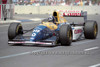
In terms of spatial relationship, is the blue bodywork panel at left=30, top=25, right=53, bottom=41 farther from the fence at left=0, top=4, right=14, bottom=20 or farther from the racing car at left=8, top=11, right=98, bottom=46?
the fence at left=0, top=4, right=14, bottom=20

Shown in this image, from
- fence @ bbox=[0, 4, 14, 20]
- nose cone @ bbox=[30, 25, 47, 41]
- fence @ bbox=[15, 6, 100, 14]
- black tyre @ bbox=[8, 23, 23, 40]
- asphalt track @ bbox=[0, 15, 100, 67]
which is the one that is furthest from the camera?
fence @ bbox=[15, 6, 100, 14]

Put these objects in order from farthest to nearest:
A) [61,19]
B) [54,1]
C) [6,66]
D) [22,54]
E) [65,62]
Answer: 1. [54,1]
2. [61,19]
3. [22,54]
4. [65,62]
5. [6,66]

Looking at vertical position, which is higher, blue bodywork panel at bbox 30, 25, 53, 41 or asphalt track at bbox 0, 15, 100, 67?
blue bodywork panel at bbox 30, 25, 53, 41

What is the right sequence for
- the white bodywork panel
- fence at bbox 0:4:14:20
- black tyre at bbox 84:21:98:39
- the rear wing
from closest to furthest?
the white bodywork panel
black tyre at bbox 84:21:98:39
the rear wing
fence at bbox 0:4:14:20

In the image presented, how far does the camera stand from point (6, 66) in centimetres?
868

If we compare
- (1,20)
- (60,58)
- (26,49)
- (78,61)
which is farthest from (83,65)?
(1,20)

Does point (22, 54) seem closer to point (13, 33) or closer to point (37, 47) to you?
point (37, 47)

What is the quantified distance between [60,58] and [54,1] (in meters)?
55.8

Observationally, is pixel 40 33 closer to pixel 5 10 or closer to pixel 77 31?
pixel 77 31

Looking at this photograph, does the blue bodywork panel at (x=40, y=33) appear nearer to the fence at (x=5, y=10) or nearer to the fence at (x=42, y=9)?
the fence at (x=5, y=10)

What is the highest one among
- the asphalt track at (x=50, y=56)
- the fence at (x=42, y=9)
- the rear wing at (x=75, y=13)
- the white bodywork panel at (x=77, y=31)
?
the rear wing at (x=75, y=13)

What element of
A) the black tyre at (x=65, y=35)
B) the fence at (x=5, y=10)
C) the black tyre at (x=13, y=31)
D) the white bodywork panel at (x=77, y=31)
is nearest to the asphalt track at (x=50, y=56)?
the black tyre at (x=65, y=35)

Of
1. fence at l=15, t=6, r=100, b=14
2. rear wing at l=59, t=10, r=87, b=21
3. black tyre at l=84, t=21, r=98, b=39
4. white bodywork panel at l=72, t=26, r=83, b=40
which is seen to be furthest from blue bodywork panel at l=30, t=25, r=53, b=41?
fence at l=15, t=6, r=100, b=14

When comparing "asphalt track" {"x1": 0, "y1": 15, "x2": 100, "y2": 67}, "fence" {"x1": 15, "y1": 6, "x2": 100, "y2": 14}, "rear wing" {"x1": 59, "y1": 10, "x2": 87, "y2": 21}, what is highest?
"rear wing" {"x1": 59, "y1": 10, "x2": 87, "y2": 21}
